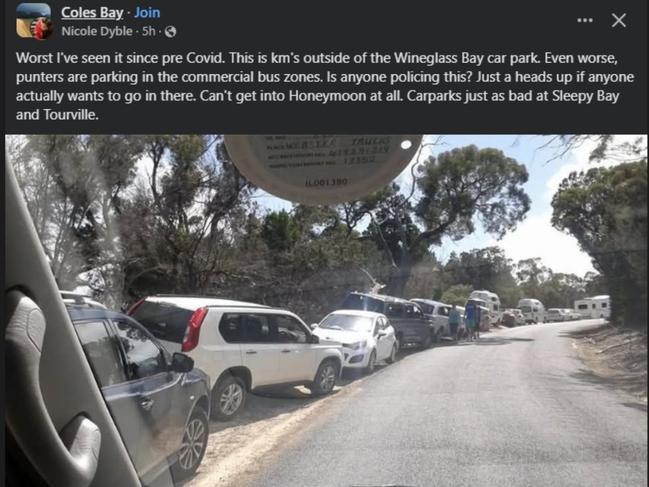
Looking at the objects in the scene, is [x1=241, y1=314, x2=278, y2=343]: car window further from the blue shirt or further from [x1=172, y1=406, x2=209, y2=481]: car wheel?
the blue shirt

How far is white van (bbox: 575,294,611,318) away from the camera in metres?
2.61

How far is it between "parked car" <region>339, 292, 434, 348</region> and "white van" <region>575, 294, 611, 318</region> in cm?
82

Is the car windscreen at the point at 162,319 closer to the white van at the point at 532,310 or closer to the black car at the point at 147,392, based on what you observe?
the black car at the point at 147,392

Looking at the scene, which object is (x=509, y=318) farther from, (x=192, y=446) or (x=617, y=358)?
(x=192, y=446)

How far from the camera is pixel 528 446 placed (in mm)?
2711

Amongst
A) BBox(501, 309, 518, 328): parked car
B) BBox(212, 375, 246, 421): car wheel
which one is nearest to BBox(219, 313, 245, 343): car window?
BBox(212, 375, 246, 421): car wheel

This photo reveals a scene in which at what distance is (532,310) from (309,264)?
126cm

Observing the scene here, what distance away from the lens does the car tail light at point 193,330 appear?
10.3 feet

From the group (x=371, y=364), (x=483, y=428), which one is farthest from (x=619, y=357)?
(x=371, y=364)

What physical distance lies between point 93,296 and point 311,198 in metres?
1.34

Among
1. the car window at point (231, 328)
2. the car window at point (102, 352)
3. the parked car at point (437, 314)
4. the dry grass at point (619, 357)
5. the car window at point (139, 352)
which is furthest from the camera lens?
the parked car at point (437, 314)

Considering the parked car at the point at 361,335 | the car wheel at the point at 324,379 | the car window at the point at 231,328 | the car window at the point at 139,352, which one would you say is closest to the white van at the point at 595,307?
the parked car at the point at 361,335
